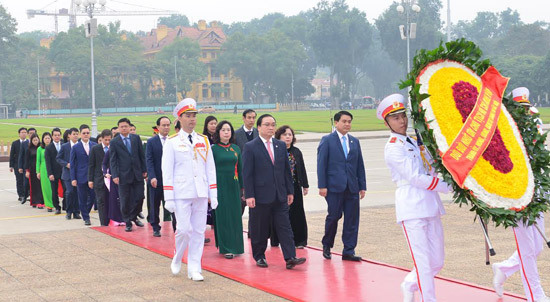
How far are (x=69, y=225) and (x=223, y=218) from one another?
447 cm

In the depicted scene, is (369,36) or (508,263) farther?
(369,36)

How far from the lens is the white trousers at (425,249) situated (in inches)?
249

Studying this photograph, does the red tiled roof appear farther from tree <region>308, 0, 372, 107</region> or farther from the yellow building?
tree <region>308, 0, 372, 107</region>

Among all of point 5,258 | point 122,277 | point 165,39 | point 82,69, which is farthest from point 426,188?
point 165,39

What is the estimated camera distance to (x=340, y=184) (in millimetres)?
9336

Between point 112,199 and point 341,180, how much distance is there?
5309 millimetres

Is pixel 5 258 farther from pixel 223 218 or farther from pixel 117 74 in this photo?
pixel 117 74

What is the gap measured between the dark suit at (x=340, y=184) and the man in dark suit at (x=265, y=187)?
48 cm

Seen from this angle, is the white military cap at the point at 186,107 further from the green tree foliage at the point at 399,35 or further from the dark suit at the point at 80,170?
the green tree foliage at the point at 399,35

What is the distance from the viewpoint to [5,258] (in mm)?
10195

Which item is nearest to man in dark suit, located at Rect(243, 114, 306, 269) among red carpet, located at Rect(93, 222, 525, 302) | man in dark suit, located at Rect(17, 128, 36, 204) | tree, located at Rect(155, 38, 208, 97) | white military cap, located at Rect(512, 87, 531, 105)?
red carpet, located at Rect(93, 222, 525, 302)

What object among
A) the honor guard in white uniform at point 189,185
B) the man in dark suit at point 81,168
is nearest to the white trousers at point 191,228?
the honor guard in white uniform at point 189,185

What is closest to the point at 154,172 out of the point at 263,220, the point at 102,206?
the point at 102,206

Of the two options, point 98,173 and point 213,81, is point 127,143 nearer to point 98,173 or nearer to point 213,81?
point 98,173
